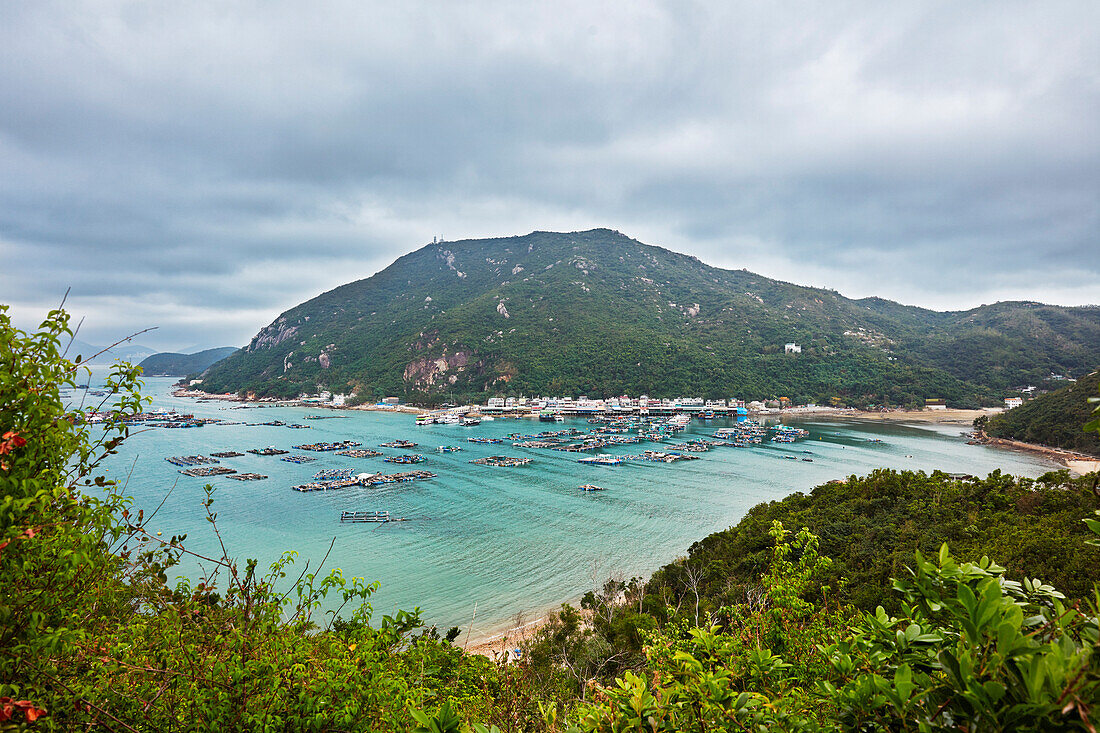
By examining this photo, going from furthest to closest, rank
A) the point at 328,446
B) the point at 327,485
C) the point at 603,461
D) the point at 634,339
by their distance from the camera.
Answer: the point at 634,339 < the point at 328,446 < the point at 603,461 < the point at 327,485

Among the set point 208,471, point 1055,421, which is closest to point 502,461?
point 208,471

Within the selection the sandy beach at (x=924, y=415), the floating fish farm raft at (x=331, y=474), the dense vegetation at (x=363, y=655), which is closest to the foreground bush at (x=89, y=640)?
the dense vegetation at (x=363, y=655)

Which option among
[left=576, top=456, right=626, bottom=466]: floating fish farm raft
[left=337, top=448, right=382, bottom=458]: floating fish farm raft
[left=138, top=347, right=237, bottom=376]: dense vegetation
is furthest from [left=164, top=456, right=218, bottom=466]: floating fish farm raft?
[left=138, top=347, right=237, bottom=376]: dense vegetation

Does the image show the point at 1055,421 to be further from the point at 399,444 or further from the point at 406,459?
the point at 399,444

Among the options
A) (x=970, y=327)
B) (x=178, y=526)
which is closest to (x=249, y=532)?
(x=178, y=526)

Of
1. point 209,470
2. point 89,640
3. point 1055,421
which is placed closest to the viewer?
point 89,640

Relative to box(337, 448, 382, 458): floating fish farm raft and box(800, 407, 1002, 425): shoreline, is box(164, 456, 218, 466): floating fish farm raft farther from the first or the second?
box(800, 407, 1002, 425): shoreline

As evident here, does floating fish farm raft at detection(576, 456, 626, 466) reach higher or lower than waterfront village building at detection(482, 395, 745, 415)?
lower

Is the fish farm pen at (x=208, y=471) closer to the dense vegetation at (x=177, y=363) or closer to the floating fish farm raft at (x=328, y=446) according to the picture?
the floating fish farm raft at (x=328, y=446)
